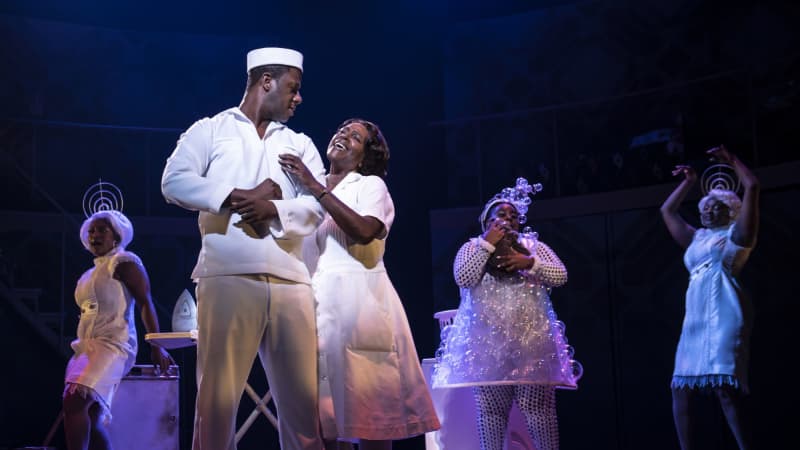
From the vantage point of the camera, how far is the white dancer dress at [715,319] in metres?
4.86

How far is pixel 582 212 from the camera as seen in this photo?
7.50 metres

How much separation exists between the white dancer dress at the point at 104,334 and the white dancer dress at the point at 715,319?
3133 mm

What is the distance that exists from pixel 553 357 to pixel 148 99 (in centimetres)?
608

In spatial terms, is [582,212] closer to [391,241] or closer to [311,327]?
[391,241]

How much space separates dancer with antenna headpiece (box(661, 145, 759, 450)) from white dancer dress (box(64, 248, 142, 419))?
10.2 feet

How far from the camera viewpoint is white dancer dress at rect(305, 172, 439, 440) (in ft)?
10.5

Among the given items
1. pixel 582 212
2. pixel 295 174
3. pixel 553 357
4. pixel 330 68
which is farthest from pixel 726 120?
pixel 295 174

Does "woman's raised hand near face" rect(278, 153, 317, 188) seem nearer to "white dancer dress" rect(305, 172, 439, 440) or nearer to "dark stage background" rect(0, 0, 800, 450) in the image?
"white dancer dress" rect(305, 172, 439, 440)

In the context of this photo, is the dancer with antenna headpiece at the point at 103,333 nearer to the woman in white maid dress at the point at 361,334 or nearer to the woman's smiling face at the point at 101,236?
the woman's smiling face at the point at 101,236

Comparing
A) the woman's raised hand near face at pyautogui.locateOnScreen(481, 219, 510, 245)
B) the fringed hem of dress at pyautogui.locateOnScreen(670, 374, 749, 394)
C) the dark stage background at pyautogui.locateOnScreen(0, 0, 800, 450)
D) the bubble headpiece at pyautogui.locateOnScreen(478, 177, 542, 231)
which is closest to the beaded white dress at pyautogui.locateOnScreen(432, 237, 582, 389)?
the woman's raised hand near face at pyautogui.locateOnScreen(481, 219, 510, 245)

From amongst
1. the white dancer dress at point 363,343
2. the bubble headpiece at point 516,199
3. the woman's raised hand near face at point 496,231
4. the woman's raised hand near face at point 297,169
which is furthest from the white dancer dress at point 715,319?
the woman's raised hand near face at point 297,169

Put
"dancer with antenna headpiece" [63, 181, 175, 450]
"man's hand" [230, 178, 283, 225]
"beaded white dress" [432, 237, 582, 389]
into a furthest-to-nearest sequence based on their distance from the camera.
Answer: "dancer with antenna headpiece" [63, 181, 175, 450]
"beaded white dress" [432, 237, 582, 389]
"man's hand" [230, 178, 283, 225]

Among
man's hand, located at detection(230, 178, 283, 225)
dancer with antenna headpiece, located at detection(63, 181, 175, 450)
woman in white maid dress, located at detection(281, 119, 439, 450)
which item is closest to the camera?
man's hand, located at detection(230, 178, 283, 225)

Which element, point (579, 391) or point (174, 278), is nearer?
point (579, 391)
